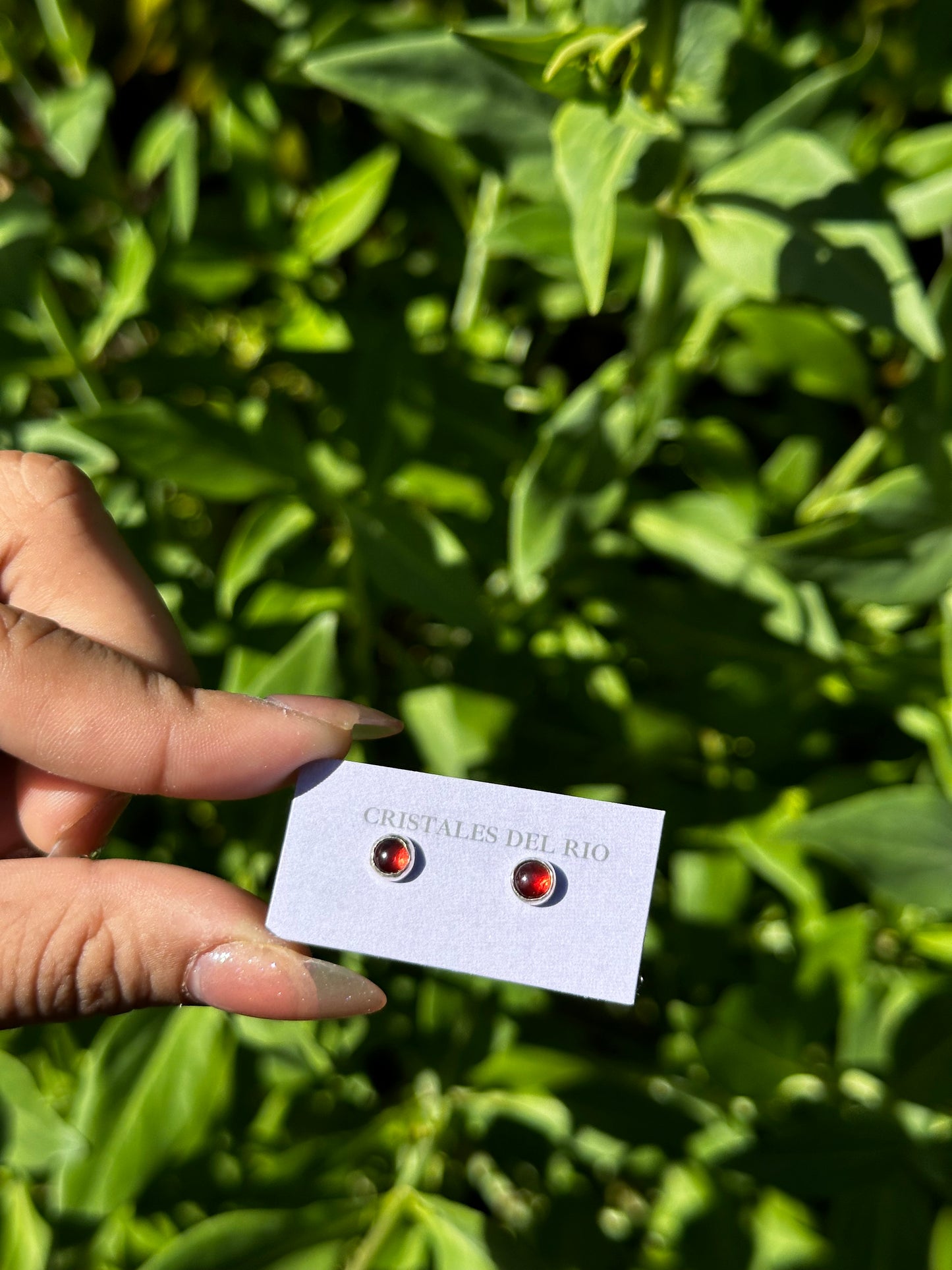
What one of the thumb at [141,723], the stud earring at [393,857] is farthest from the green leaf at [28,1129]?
the stud earring at [393,857]

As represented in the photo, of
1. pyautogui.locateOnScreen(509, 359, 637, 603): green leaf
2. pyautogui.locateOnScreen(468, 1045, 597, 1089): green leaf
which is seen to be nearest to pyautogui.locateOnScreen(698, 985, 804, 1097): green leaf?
pyautogui.locateOnScreen(468, 1045, 597, 1089): green leaf

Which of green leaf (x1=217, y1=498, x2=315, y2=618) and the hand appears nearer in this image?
the hand

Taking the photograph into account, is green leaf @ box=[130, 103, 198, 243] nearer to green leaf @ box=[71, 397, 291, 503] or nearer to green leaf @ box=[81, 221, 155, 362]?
green leaf @ box=[81, 221, 155, 362]

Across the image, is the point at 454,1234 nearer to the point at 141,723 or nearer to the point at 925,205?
the point at 141,723

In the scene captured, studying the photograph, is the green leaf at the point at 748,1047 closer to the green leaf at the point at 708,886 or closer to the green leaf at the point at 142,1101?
the green leaf at the point at 708,886

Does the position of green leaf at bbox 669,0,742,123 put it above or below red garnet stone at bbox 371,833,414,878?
above

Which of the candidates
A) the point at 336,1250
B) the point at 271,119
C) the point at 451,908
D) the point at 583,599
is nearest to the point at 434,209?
the point at 271,119
